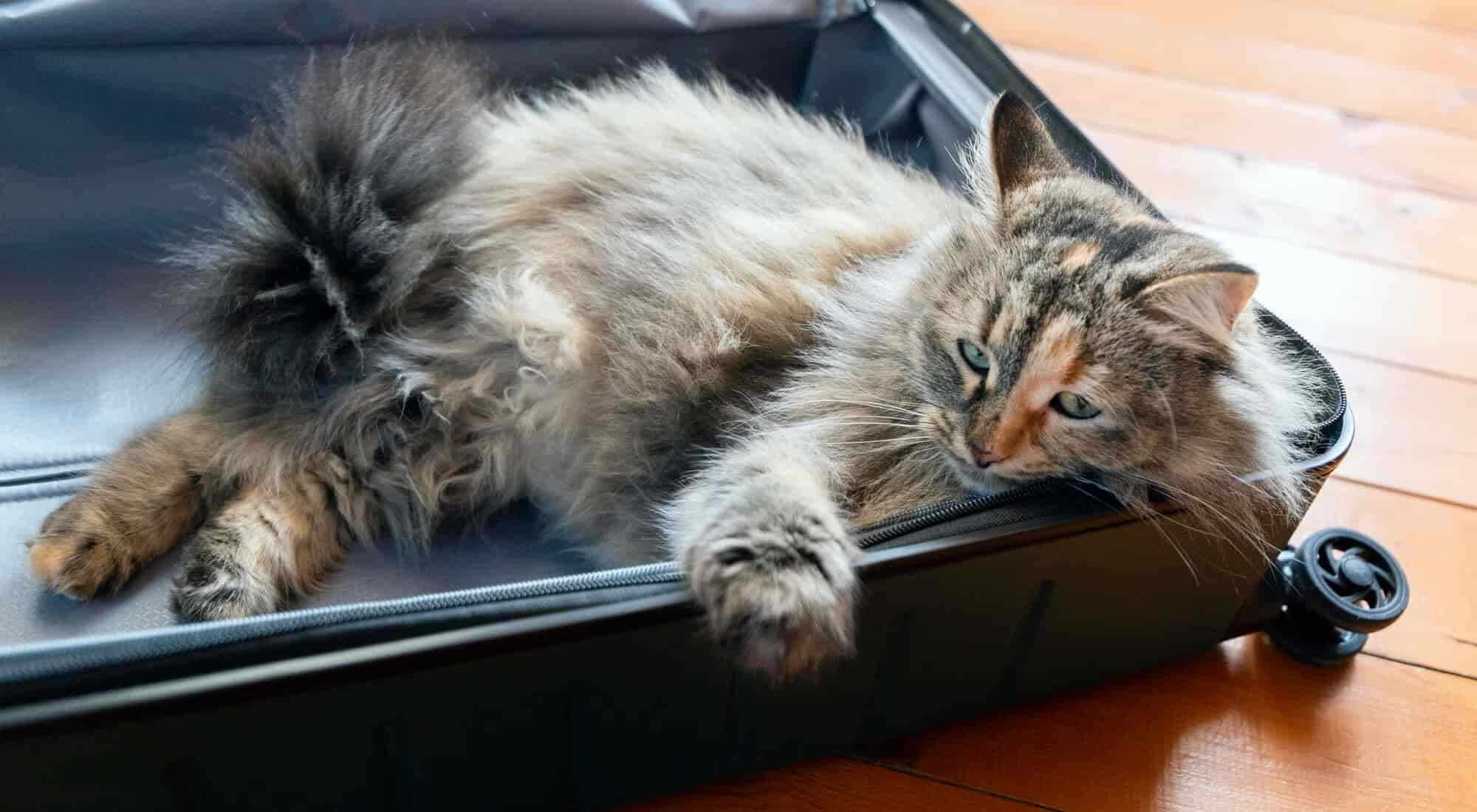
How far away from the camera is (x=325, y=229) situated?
1.20 metres

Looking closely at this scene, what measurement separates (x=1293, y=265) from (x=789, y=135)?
120 cm

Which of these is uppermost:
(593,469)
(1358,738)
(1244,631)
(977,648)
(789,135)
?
(789,135)

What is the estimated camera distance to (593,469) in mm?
1258

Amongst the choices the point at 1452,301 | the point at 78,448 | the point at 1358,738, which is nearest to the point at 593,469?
the point at 78,448

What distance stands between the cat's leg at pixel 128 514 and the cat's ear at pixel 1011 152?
966mm

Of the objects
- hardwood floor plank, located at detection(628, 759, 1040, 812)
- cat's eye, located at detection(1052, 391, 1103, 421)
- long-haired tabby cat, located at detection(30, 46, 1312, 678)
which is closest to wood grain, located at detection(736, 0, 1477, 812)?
hardwood floor plank, located at detection(628, 759, 1040, 812)

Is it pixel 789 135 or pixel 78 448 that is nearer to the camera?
pixel 78 448

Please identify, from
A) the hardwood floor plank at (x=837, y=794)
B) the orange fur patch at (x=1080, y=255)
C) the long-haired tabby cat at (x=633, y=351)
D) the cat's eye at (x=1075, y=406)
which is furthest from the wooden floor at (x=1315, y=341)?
the orange fur patch at (x=1080, y=255)

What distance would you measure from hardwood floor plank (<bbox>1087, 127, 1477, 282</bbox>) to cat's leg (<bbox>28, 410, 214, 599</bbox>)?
1.81 meters

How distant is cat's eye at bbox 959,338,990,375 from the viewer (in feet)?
3.59

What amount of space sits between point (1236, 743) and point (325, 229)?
1.27m

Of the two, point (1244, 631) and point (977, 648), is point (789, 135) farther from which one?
point (1244, 631)

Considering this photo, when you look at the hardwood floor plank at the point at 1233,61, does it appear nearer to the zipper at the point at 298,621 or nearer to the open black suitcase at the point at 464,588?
the open black suitcase at the point at 464,588

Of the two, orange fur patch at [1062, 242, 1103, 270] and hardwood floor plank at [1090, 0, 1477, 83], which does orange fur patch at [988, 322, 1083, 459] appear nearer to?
orange fur patch at [1062, 242, 1103, 270]
